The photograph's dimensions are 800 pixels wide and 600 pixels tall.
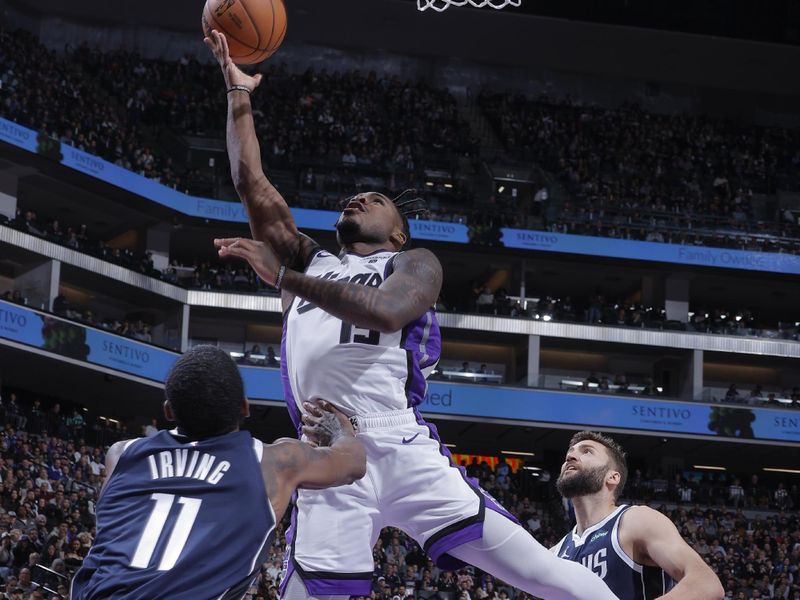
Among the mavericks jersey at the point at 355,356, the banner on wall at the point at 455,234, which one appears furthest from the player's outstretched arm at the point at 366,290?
the banner on wall at the point at 455,234

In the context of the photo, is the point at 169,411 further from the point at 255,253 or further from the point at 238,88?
the point at 238,88

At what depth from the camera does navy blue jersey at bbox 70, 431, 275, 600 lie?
353cm

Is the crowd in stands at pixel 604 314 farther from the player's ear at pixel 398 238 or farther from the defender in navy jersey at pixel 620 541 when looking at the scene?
the player's ear at pixel 398 238

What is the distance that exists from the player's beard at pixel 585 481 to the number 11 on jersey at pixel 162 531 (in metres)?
3.03

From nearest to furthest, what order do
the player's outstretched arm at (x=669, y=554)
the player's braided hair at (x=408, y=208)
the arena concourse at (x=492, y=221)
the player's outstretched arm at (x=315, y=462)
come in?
the player's outstretched arm at (x=315, y=462) < the player's outstretched arm at (x=669, y=554) < the player's braided hair at (x=408, y=208) < the arena concourse at (x=492, y=221)

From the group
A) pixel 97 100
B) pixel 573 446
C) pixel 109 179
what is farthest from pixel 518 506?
pixel 573 446

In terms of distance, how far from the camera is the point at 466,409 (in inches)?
1348

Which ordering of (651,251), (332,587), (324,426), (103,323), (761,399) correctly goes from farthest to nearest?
(651,251) < (761,399) < (103,323) < (332,587) < (324,426)

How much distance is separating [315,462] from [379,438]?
1.05 m

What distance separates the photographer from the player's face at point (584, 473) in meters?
6.20

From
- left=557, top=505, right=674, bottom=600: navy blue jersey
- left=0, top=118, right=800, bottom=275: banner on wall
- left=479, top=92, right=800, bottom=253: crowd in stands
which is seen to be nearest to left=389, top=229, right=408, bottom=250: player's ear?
left=557, top=505, right=674, bottom=600: navy blue jersey

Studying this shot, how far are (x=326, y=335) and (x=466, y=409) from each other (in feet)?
96.3

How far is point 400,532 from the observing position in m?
24.0

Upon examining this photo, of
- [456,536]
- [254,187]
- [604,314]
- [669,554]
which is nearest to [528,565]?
[456,536]
